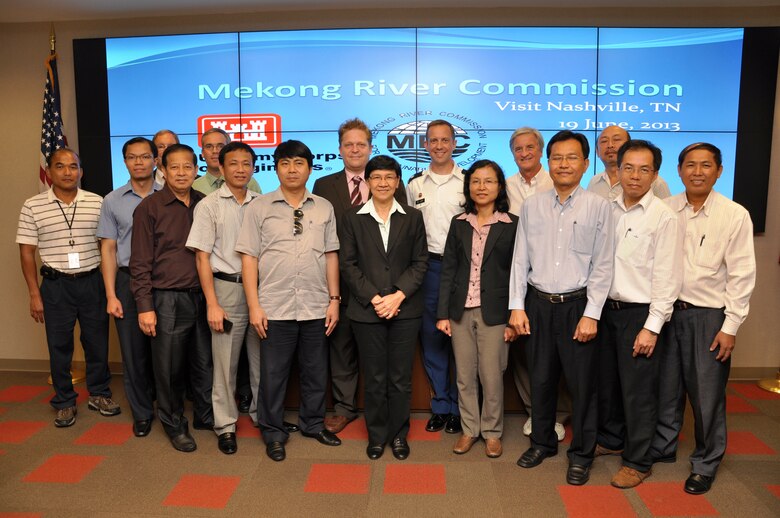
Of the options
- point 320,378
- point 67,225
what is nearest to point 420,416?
point 320,378

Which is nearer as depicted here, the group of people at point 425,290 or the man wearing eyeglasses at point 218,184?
the group of people at point 425,290

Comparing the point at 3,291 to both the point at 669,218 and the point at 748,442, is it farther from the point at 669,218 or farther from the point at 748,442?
the point at 748,442

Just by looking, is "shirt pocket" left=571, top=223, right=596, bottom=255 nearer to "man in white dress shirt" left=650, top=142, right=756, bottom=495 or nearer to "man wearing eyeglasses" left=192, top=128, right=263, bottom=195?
"man in white dress shirt" left=650, top=142, right=756, bottom=495

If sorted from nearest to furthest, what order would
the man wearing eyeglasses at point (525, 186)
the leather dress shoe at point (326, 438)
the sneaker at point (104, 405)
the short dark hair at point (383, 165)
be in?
the short dark hair at point (383, 165)
the leather dress shoe at point (326, 438)
the man wearing eyeglasses at point (525, 186)
the sneaker at point (104, 405)

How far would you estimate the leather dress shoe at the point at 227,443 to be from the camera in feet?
10.5

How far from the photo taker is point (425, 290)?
3391 millimetres

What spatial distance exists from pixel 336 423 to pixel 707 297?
90.0 inches

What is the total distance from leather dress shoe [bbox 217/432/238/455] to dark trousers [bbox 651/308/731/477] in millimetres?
2489

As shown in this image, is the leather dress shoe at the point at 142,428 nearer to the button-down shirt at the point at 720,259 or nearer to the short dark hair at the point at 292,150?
the short dark hair at the point at 292,150

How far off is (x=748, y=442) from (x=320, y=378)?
274 cm

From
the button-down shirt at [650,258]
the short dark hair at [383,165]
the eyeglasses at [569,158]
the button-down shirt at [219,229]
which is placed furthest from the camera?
the button-down shirt at [219,229]

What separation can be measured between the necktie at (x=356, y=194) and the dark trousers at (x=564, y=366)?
4.05 ft

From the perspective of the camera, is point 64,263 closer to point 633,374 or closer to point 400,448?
point 400,448

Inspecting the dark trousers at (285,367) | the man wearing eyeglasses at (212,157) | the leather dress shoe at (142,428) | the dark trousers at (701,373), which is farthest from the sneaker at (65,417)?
the dark trousers at (701,373)
